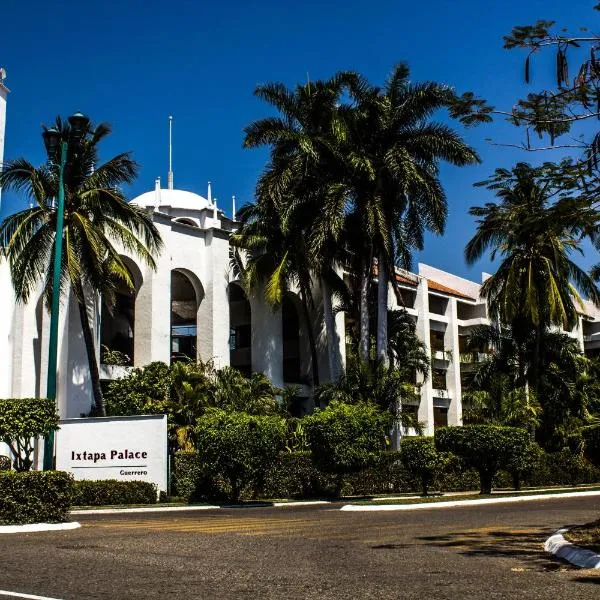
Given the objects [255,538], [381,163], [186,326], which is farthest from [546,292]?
[255,538]

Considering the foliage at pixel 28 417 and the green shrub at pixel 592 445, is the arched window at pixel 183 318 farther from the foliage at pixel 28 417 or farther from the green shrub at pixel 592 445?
the foliage at pixel 28 417

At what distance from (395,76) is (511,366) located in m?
17.0

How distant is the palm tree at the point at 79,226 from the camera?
1233 inches

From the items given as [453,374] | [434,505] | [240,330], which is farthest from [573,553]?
[453,374]

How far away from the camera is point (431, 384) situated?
53.8 meters

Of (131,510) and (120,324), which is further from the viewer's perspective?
(120,324)

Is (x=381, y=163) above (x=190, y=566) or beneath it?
above

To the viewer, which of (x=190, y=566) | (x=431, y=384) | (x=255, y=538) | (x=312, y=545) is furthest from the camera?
(x=431, y=384)

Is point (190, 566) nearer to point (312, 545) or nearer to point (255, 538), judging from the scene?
point (312, 545)

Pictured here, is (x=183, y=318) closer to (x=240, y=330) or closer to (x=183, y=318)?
(x=183, y=318)

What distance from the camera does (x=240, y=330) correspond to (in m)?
47.5

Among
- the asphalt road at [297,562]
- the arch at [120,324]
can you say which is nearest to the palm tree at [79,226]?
the arch at [120,324]

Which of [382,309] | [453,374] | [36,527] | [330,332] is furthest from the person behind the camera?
[453,374]

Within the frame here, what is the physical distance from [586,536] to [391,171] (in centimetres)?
2601
